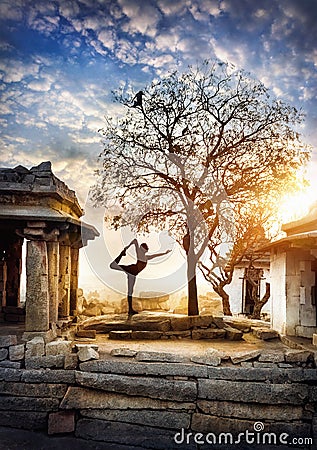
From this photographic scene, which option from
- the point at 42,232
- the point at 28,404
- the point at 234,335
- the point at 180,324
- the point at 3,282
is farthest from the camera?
the point at 3,282

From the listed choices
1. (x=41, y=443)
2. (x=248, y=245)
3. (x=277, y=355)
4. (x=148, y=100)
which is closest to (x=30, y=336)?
(x=41, y=443)

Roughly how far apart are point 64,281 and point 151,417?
5.17 metres

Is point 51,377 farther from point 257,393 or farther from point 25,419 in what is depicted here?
point 257,393

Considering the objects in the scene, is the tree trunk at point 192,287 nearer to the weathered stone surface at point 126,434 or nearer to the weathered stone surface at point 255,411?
the weathered stone surface at point 255,411

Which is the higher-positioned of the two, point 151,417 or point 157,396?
point 157,396

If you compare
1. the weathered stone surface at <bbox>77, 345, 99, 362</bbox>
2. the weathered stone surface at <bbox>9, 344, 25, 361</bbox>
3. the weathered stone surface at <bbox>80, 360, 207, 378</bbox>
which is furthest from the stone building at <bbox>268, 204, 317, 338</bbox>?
the weathered stone surface at <bbox>9, 344, 25, 361</bbox>

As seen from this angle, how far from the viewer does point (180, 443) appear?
23.4ft

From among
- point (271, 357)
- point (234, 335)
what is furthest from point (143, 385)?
point (234, 335)

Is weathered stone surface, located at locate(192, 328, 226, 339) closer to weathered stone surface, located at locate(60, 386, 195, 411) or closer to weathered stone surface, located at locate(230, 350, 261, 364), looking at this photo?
weathered stone surface, located at locate(230, 350, 261, 364)

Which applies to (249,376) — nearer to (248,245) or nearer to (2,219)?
(2,219)

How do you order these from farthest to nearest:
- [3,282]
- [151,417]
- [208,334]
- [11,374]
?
[3,282], [208,334], [11,374], [151,417]

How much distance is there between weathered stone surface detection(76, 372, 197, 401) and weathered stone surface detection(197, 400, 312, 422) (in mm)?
443

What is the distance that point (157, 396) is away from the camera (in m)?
7.46

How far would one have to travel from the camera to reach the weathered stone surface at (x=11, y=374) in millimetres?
7867
